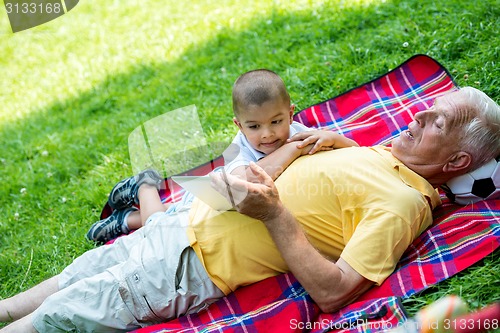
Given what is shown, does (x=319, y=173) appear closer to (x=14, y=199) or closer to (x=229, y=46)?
(x=14, y=199)

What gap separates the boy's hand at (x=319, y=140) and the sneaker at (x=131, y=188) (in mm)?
1130

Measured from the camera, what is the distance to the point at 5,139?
6.10 m

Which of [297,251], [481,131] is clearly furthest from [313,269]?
[481,131]

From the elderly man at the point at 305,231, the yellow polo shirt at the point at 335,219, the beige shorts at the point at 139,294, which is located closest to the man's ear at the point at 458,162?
the elderly man at the point at 305,231

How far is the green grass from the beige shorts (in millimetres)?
903

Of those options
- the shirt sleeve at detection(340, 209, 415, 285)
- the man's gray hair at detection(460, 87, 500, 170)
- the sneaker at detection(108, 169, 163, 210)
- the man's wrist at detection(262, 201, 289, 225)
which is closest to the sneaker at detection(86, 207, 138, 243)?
the sneaker at detection(108, 169, 163, 210)

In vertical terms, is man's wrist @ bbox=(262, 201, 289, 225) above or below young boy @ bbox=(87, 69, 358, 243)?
below

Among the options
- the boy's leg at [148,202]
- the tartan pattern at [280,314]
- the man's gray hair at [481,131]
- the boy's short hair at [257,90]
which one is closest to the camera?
the tartan pattern at [280,314]

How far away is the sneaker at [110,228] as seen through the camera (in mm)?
3818

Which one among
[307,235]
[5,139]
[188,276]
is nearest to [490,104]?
[307,235]

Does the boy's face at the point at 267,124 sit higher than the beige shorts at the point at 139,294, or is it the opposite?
the boy's face at the point at 267,124

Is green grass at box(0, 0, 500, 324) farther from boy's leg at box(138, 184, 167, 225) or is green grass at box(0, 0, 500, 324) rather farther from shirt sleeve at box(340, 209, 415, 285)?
boy's leg at box(138, 184, 167, 225)

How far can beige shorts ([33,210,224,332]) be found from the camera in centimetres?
289

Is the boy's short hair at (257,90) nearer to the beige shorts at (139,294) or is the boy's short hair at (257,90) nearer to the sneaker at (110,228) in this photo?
the beige shorts at (139,294)
